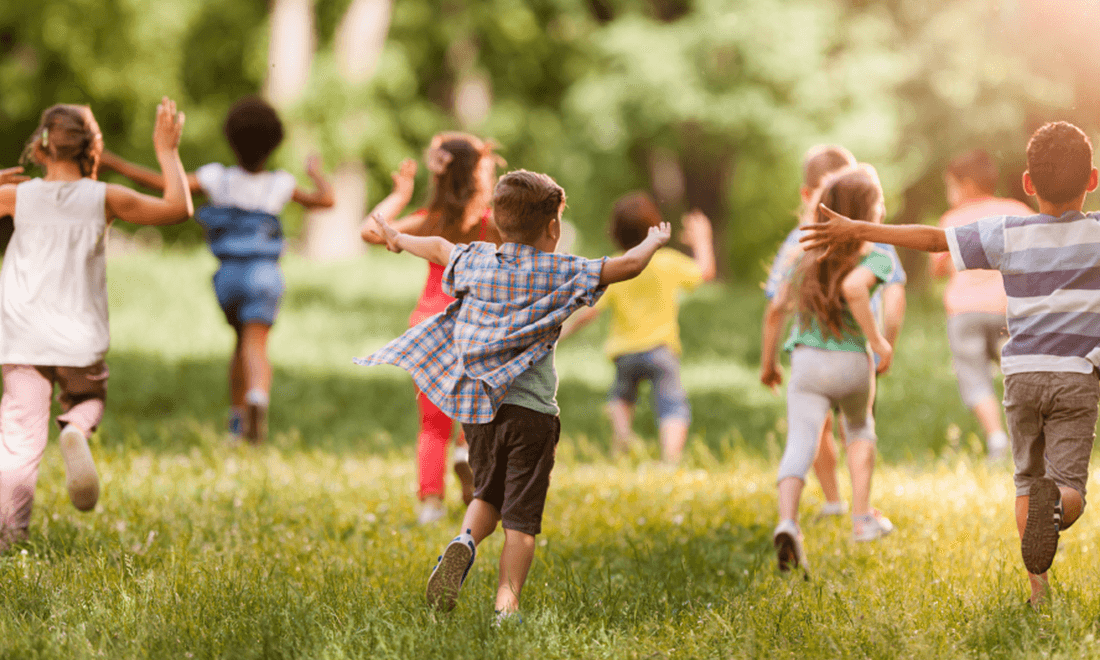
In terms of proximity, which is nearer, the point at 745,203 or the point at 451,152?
the point at 451,152

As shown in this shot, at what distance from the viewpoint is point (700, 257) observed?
7293 millimetres

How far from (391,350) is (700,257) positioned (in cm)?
360

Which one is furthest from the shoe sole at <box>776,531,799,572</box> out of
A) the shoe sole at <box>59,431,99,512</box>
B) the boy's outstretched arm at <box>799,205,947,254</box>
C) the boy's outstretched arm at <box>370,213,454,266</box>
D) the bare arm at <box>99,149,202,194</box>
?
the bare arm at <box>99,149,202,194</box>

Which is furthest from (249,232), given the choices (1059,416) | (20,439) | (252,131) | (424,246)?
(1059,416)

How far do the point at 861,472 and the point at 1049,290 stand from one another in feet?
5.19

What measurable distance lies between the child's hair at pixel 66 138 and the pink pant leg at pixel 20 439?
95 cm

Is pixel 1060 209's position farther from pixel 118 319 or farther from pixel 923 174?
pixel 923 174

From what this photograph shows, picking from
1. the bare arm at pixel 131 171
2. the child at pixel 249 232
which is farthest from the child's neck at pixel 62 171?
the child at pixel 249 232

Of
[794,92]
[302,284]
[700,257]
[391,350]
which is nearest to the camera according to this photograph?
[391,350]

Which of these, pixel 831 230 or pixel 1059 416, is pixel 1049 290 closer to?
pixel 1059 416

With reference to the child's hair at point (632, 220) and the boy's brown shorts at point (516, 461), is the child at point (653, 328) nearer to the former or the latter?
the child's hair at point (632, 220)

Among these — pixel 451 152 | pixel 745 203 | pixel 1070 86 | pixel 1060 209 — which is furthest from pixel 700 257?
pixel 745 203

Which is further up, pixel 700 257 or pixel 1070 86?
pixel 1070 86

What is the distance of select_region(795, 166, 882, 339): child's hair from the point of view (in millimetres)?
5090
